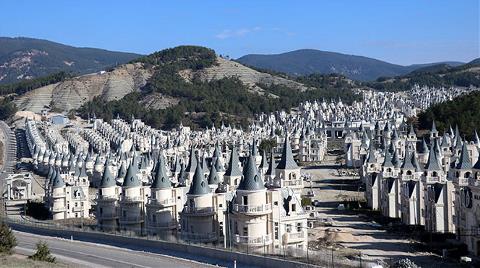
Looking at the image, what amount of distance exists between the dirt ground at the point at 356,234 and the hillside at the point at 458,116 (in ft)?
81.0

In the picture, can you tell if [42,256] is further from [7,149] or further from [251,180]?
[7,149]

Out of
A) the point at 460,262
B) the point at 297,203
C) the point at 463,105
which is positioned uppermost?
the point at 463,105

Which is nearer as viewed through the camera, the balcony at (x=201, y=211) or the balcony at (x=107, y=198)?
the balcony at (x=201, y=211)

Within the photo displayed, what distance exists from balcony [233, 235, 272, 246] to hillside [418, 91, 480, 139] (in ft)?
158

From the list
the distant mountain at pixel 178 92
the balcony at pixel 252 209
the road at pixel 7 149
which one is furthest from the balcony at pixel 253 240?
the distant mountain at pixel 178 92

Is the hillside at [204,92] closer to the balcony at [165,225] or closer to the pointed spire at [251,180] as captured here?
the balcony at [165,225]

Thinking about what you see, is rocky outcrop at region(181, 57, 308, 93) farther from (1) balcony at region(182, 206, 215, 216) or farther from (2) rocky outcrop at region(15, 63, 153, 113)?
(1) balcony at region(182, 206, 215, 216)

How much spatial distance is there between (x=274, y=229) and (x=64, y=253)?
341 inches

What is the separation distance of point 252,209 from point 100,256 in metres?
6.24

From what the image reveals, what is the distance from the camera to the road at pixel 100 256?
84.0 ft

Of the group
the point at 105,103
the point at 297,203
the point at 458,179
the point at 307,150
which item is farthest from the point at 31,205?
the point at 105,103

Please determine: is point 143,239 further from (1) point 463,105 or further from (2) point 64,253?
(1) point 463,105

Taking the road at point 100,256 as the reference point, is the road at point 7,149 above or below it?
above

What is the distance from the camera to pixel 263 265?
2381cm
